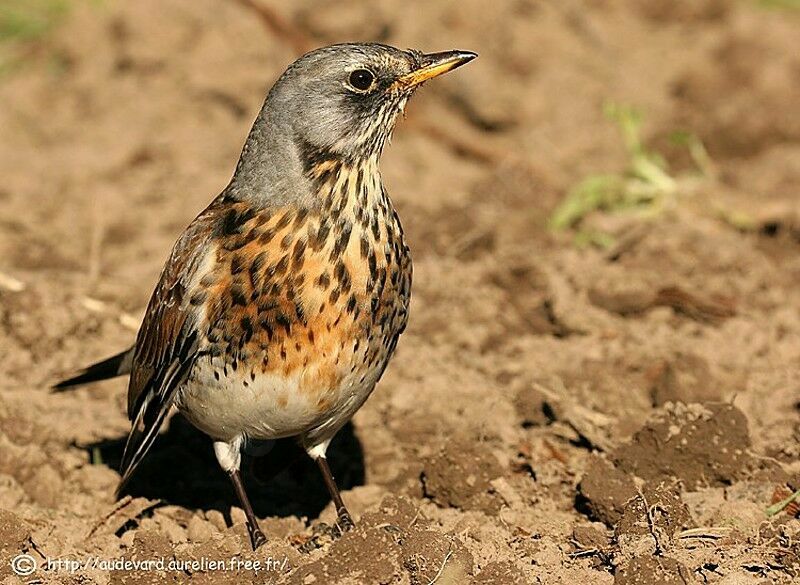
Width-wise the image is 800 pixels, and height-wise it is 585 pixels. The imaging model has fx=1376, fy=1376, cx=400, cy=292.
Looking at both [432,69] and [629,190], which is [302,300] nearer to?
[432,69]

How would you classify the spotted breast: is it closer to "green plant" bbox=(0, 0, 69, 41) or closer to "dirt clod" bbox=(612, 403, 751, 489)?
"dirt clod" bbox=(612, 403, 751, 489)

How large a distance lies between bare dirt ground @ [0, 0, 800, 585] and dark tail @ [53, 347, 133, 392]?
25 centimetres

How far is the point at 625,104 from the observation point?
10953mm

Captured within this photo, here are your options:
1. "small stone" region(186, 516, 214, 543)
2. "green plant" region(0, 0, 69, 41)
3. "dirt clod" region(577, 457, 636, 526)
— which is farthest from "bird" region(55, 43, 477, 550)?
"green plant" region(0, 0, 69, 41)

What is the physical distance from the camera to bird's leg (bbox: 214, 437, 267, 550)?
6160mm

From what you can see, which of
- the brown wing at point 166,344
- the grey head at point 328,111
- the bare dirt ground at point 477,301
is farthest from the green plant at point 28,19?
the grey head at point 328,111

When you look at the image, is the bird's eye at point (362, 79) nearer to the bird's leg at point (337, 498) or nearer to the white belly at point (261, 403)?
the white belly at point (261, 403)

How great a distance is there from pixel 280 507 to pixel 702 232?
3.69 m

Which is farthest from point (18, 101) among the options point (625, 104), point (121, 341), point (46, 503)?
point (46, 503)

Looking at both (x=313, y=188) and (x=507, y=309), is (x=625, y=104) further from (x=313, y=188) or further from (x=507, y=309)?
(x=313, y=188)

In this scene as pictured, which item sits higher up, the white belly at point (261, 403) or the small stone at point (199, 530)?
the white belly at point (261, 403)

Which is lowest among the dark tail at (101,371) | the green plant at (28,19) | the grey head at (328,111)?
the dark tail at (101,371)

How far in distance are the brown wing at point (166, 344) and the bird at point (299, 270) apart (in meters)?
0.01

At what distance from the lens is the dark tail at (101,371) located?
699cm
